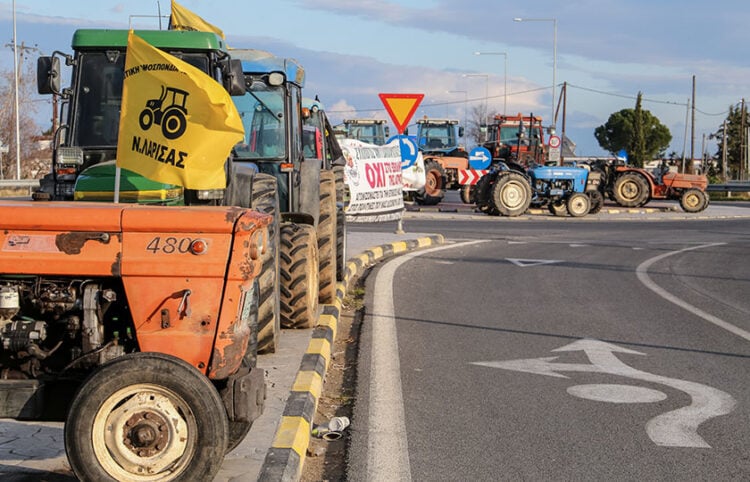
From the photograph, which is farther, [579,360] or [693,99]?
[693,99]

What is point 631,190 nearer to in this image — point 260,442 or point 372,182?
point 372,182

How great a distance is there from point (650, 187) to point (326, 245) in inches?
1072

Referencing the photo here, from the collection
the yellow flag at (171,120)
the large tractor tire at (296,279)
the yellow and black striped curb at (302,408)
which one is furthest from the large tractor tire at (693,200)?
the yellow flag at (171,120)

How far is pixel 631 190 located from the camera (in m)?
37.1

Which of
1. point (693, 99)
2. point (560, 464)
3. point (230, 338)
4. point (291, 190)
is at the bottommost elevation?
point (560, 464)

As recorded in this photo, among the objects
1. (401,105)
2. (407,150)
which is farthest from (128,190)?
(407,150)

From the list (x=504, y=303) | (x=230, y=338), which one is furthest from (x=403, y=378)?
(x=504, y=303)

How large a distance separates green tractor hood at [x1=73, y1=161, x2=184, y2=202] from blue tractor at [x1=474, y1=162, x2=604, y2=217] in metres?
24.2

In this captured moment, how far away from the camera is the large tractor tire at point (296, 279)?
9.80m

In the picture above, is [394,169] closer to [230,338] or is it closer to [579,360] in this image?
[579,360]

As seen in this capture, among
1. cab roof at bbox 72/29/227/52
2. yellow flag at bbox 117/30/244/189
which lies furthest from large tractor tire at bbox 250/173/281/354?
yellow flag at bbox 117/30/244/189

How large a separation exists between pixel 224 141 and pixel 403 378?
2.85 m

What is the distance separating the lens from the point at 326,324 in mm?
10328

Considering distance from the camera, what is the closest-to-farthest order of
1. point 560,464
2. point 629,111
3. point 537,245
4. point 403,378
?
1. point 560,464
2. point 403,378
3. point 537,245
4. point 629,111
